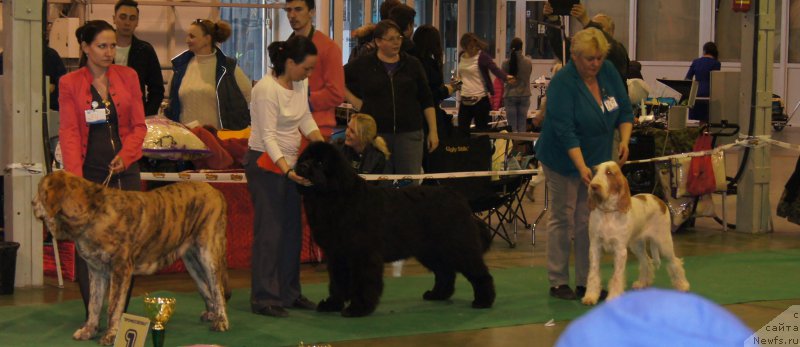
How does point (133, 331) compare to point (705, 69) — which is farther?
point (705, 69)

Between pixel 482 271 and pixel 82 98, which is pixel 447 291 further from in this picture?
pixel 82 98

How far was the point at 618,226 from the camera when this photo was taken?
5.59 m

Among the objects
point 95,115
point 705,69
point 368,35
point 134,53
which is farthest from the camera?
point 705,69

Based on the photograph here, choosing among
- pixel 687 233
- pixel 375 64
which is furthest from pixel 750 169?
pixel 375 64

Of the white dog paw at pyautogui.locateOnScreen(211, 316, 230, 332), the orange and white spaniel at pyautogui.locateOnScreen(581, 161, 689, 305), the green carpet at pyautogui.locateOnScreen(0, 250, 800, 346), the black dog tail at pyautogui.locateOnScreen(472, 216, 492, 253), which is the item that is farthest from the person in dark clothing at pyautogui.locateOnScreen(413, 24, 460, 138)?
the white dog paw at pyautogui.locateOnScreen(211, 316, 230, 332)

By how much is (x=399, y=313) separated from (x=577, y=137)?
131cm

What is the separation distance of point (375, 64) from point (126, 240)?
2.32m

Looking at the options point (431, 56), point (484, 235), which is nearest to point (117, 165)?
point (484, 235)

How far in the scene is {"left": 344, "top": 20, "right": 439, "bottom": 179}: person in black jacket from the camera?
6508 millimetres

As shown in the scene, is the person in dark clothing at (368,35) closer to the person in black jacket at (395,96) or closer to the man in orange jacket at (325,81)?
the person in black jacket at (395,96)

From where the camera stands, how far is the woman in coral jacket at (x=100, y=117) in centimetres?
484

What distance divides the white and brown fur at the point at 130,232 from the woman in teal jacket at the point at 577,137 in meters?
1.85

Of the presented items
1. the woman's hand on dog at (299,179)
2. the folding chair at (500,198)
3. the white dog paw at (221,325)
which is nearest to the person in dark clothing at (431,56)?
the folding chair at (500,198)

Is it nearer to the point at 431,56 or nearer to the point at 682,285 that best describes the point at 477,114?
the point at 431,56
